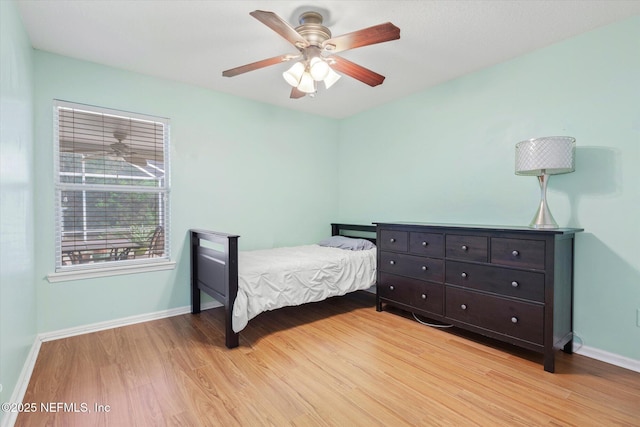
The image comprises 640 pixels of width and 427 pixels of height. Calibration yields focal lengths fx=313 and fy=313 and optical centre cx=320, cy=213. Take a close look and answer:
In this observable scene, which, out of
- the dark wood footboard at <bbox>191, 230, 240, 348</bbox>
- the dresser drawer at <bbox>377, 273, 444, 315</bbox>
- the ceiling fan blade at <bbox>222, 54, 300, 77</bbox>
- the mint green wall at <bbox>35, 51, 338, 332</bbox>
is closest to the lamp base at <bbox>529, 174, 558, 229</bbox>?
the dresser drawer at <bbox>377, 273, 444, 315</bbox>

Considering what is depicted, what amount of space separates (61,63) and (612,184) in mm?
4301

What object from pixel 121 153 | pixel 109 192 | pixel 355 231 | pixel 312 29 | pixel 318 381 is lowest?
pixel 318 381

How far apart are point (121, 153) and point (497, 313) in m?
3.43

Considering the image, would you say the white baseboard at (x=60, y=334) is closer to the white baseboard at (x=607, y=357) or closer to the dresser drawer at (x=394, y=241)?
the dresser drawer at (x=394, y=241)

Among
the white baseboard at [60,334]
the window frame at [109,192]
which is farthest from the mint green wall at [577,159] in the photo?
the white baseboard at [60,334]

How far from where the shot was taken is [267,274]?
2627mm

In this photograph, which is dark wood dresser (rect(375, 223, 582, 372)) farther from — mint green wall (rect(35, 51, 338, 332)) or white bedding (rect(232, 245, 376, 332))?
mint green wall (rect(35, 51, 338, 332))

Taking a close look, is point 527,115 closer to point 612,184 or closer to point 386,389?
point 612,184

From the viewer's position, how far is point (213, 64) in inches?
108

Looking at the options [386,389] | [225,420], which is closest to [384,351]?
[386,389]

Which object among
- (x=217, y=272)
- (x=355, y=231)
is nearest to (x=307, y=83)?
(x=217, y=272)

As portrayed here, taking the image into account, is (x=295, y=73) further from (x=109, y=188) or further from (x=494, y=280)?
(x=494, y=280)

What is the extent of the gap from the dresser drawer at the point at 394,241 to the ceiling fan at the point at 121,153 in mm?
2442

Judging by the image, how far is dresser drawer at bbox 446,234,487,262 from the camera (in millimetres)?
2396
